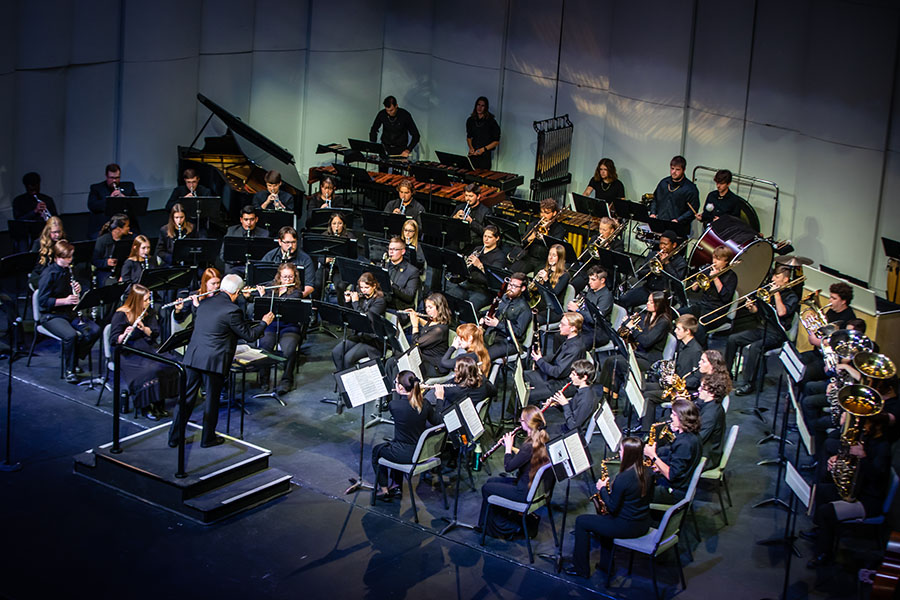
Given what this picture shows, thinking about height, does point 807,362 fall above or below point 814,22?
below

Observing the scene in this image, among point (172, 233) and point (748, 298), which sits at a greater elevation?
point (172, 233)

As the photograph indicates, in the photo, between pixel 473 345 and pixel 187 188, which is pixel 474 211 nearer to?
pixel 187 188

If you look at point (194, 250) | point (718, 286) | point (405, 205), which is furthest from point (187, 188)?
point (718, 286)

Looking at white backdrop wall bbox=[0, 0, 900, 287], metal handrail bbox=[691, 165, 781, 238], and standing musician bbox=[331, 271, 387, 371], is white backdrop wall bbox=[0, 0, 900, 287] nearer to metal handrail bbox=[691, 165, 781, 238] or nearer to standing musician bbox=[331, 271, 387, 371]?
metal handrail bbox=[691, 165, 781, 238]

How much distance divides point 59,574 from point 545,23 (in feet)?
42.2

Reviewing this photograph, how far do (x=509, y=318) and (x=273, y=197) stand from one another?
15.4 ft

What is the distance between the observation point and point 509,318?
1134 cm

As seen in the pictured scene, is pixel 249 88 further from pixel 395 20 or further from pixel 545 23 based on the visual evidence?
pixel 545 23

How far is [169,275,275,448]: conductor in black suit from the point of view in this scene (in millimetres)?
9273

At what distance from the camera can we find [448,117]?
62.5 feet

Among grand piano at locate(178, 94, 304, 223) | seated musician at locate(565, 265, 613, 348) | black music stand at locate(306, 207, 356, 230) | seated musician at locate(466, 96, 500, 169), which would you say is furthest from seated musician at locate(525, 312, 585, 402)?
seated musician at locate(466, 96, 500, 169)

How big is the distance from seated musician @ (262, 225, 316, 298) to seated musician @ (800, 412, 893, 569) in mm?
6381

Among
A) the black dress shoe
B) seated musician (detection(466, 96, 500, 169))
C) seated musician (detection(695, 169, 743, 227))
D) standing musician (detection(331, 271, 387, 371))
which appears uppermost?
seated musician (detection(466, 96, 500, 169))

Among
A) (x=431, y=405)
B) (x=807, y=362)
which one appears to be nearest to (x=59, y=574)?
(x=431, y=405)
